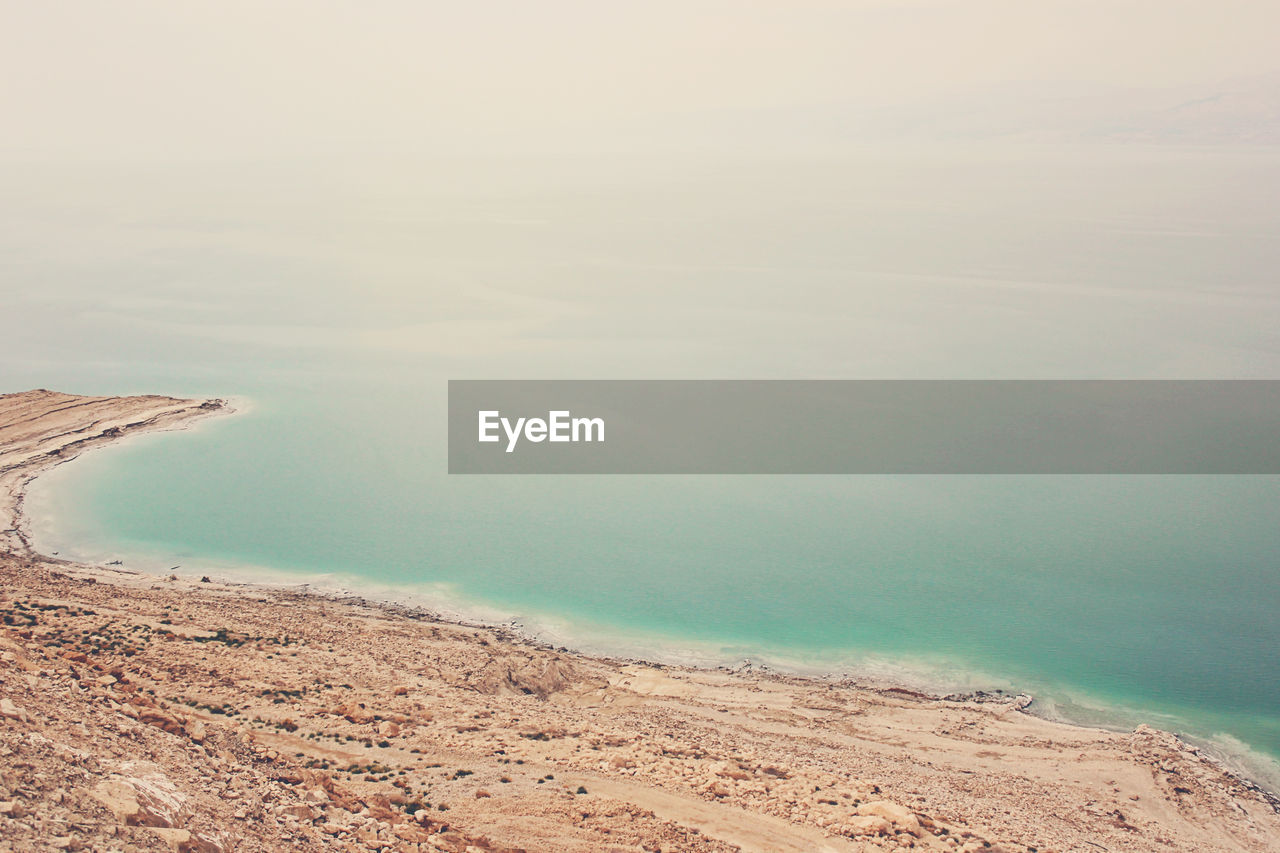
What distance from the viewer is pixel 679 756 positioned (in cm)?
1573

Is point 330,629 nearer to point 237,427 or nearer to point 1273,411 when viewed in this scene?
point 237,427

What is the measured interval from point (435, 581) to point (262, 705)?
10501 millimetres

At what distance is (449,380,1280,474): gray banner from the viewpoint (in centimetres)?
3469

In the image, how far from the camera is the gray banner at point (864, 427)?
1366 inches

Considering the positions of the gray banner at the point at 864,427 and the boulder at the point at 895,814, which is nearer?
the boulder at the point at 895,814

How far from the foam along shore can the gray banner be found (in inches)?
557

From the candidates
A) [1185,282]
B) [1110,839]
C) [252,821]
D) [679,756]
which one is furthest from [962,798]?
[1185,282]
